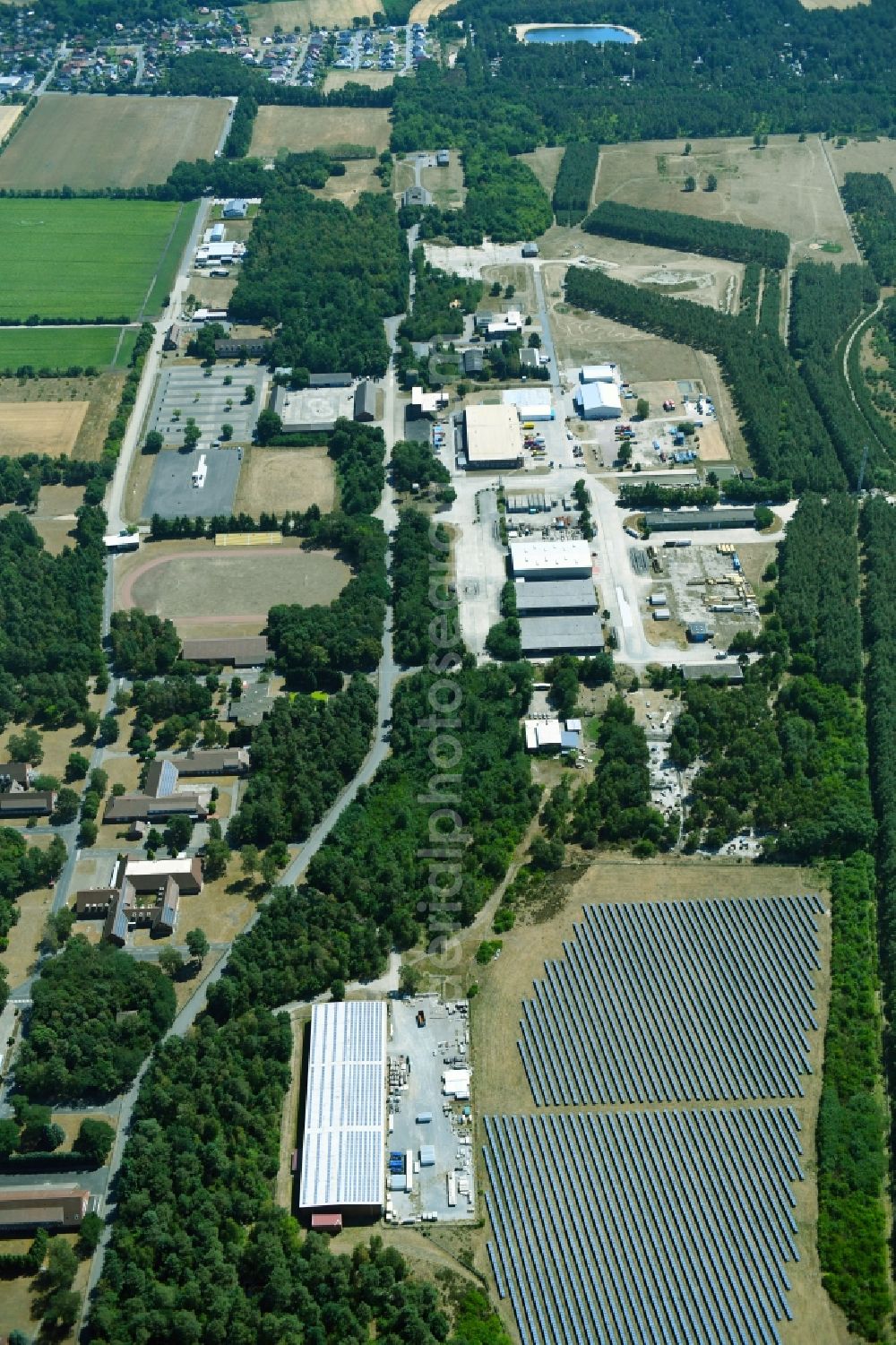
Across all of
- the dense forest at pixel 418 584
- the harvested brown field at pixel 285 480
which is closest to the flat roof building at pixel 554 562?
the dense forest at pixel 418 584

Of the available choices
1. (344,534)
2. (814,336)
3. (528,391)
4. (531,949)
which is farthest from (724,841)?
(814,336)

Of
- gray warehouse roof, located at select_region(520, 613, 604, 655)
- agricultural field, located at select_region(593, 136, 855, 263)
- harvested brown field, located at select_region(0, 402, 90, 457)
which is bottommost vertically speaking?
gray warehouse roof, located at select_region(520, 613, 604, 655)

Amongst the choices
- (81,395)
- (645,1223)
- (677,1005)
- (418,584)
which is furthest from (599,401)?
(645,1223)

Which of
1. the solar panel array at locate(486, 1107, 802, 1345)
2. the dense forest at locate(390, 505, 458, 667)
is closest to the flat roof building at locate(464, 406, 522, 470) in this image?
the dense forest at locate(390, 505, 458, 667)

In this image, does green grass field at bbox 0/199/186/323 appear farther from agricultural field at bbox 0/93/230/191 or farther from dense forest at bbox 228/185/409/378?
dense forest at bbox 228/185/409/378

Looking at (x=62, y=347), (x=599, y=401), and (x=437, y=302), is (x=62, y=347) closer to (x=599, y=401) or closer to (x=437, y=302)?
(x=437, y=302)
